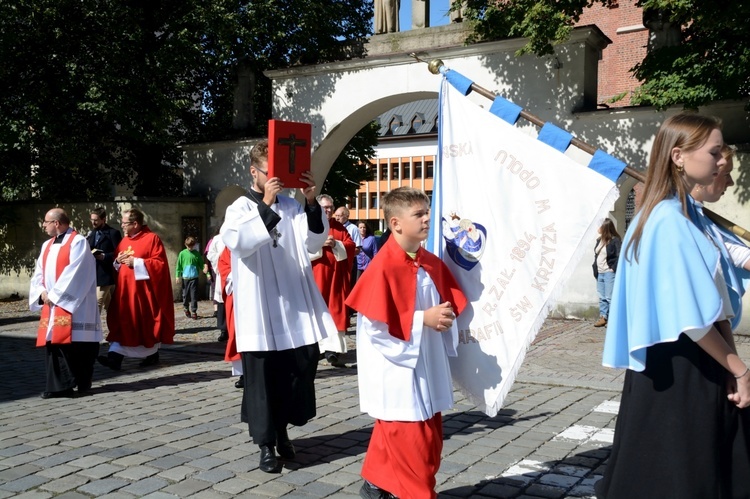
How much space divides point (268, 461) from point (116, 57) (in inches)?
556

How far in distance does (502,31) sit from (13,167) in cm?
1200

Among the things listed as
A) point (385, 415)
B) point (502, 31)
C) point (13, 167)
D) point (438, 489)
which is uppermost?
point (502, 31)

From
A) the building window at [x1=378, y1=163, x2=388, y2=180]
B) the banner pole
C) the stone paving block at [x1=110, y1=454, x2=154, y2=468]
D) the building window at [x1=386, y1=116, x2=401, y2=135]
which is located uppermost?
the building window at [x1=386, y1=116, x2=401, y2=135]

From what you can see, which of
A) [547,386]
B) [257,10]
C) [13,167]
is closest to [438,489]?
[547,386]

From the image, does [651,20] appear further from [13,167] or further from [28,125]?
[13,167]

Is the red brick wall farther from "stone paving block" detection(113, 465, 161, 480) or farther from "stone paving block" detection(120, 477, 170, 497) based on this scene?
"stone paving block" detection(120, 477, 170, 497)

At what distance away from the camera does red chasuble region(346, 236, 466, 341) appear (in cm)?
397

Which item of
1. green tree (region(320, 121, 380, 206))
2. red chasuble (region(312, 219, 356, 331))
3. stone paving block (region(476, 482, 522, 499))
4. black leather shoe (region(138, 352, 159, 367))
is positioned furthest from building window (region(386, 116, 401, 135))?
stone paving block (region(476, 482, 522, 499))

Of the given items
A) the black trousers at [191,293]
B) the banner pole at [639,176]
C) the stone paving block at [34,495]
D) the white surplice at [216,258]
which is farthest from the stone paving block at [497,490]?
the black trousers at [191,293]

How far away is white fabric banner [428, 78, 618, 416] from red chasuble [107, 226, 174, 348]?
20.7 ft

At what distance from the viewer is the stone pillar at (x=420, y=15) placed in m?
16.5

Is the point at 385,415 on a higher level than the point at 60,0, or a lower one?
lower

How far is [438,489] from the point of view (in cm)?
459

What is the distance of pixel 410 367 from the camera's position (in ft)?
13.2
